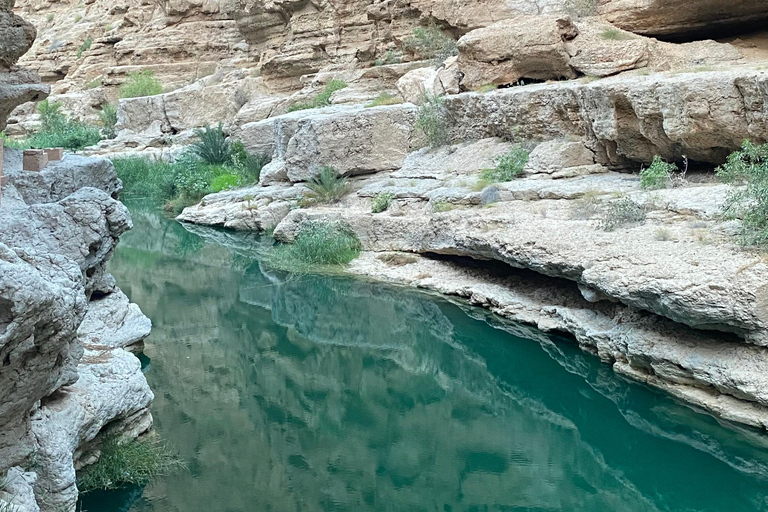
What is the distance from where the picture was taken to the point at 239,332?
1009 cm

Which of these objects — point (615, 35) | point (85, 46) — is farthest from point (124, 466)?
point (85, 46)

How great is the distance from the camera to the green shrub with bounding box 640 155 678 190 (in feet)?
32.3

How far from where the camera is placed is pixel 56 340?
403 centimetres

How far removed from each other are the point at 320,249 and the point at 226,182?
7130 mm

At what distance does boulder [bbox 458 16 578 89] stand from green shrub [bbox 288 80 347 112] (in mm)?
5623

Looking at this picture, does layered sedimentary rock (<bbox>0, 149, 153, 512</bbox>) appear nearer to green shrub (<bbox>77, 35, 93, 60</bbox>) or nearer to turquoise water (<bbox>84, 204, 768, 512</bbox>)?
turquoise water (<bbox>84, 204, 768, 512</bbox>)

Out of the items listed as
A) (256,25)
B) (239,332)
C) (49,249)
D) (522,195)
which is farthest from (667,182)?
(256,25)

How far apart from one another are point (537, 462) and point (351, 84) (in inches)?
596

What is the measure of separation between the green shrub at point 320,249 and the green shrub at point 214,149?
27.7 feet

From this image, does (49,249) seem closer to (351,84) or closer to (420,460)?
(420,460)

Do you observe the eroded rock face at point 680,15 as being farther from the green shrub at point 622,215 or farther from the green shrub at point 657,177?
the green shrub at point 622,215

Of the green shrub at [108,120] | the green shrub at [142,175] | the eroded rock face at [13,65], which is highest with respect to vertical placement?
the eroded rock face at [13,65]

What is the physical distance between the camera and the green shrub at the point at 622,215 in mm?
8891

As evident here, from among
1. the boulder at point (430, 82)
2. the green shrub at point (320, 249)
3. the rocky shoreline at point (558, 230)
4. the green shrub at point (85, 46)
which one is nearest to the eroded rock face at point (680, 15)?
the rocky shoreline at point (558, 230)
